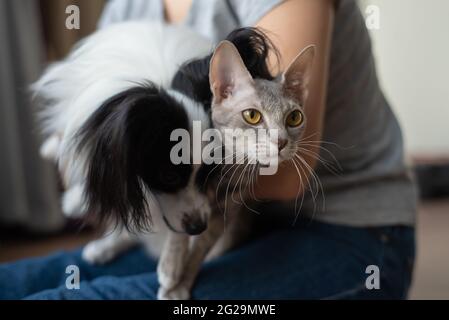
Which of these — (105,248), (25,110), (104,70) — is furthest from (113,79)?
(25,110)

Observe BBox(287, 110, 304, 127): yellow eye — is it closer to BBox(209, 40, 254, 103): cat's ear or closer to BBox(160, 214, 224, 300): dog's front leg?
BBox(209, 40, 254, 103): cat's ear

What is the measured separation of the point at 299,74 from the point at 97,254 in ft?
1.76

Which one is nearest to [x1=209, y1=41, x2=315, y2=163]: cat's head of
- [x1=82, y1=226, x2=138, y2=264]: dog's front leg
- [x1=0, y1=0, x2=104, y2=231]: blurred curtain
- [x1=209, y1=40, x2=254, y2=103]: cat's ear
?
[x1=209, y1=40, x2=254, y2=103]: cat's ear

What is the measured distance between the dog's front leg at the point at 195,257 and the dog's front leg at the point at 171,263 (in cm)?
1

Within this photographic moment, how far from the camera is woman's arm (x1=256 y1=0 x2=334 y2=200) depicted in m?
0.71

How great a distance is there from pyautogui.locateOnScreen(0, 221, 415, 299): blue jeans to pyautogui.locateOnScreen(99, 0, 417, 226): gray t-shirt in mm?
34

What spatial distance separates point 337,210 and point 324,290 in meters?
0.14

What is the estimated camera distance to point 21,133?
5.98 ft

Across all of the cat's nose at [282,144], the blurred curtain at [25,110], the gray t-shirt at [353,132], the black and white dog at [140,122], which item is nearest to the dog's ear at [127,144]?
the black and white dog at [140,122]

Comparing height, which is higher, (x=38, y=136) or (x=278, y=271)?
(x=38, y=136)

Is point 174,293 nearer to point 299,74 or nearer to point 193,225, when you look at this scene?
point 193,225

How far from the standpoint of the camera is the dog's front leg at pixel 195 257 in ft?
2.56

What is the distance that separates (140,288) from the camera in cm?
81
